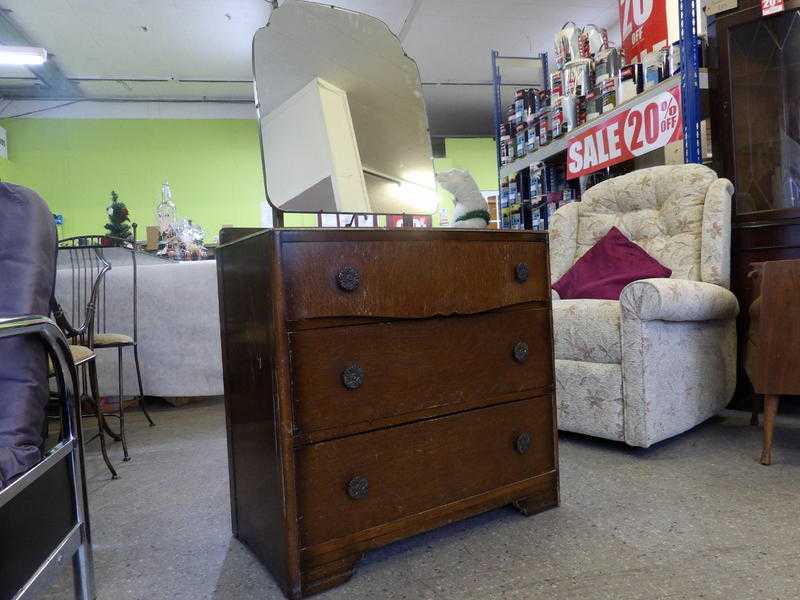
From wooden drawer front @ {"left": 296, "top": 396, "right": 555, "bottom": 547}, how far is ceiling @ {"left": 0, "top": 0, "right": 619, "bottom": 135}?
3988 mm

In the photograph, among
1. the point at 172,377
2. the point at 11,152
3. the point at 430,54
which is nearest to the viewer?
the point at 172,377

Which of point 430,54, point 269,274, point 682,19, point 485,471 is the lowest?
point 485,471

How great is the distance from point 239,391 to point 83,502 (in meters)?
0.36

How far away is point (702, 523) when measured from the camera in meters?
1.25

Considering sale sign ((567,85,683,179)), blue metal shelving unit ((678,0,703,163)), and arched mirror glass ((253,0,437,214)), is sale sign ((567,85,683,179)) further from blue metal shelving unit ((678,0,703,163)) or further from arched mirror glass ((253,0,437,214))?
arched mirror glass ((253,0,437,214))

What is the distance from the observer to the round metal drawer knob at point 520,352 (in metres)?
1.29

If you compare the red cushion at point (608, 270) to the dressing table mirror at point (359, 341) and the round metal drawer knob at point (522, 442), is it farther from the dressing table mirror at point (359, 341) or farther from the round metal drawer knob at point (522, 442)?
the round metal drawer knob at point (522, 442)

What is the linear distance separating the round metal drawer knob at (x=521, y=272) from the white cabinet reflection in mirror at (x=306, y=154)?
0.44 metres

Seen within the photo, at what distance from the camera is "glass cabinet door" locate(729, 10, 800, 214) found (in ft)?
7.41

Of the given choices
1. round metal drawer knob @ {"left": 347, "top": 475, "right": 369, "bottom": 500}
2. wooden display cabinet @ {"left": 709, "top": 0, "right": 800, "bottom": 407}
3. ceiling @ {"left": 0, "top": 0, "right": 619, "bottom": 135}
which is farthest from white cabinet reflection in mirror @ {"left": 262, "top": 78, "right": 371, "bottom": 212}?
ceiling @ {"left": 0, "top": 0, "right": 619, "bottom": 135}

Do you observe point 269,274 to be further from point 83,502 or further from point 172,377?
point 172,377

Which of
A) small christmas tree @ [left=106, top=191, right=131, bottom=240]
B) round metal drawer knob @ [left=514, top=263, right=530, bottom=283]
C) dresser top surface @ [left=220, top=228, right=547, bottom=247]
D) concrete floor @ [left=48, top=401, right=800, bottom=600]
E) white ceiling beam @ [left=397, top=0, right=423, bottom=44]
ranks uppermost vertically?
white ceiling beam @ [left=397, top=0, right=423, bottom=44]

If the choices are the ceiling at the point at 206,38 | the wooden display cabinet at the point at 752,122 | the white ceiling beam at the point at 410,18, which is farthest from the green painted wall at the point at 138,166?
the wooden display cabinet at the point at 752,122

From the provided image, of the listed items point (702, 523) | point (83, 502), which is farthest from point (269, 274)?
point (702, 523)
